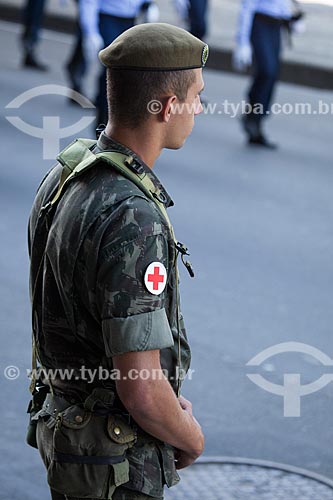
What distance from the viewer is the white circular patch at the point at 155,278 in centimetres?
258

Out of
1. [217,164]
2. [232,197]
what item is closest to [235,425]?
[232,197]

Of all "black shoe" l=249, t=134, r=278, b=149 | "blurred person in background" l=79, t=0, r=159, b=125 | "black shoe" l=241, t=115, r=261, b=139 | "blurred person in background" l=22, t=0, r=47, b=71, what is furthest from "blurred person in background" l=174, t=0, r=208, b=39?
"blurred person in background" l=79, t=0, r=159, b=125

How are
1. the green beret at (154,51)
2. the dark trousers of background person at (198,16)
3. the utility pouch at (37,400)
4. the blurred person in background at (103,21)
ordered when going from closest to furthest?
the green beret at (154,51)
the utility pouch at (37,400)
the blurred person in background at (103,21)
the dark trousers of background person at (198,16)

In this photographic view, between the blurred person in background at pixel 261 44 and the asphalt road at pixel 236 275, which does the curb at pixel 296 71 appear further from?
the blurred person in background at pixel 261 44

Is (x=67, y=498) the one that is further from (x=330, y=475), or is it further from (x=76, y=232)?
(x=330, y=475)

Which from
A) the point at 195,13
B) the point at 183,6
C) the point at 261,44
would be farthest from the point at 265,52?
the point at 183,6

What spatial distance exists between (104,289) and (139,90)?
50 cm

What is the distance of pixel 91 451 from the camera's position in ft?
8.98

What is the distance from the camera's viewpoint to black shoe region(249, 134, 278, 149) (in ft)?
34.1

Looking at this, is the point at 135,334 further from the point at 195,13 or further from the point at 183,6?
the point at 183,6

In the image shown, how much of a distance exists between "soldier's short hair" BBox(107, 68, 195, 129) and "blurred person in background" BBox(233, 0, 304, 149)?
7.75m

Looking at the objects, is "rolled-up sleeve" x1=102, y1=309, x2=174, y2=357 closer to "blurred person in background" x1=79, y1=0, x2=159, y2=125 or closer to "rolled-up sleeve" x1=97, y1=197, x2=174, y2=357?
"rolled-up sleeve" x1=97, y1=197, x2=174, y2=357

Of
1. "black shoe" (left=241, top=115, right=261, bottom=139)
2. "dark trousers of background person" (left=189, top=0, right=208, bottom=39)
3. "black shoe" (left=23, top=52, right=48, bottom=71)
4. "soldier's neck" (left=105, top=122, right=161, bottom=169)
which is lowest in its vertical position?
"black shoe" (left=23, top=52, right=48, bottom=71)

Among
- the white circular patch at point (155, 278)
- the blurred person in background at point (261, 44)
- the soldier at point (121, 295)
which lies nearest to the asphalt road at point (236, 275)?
the blurred person in background at point (261, 44)
